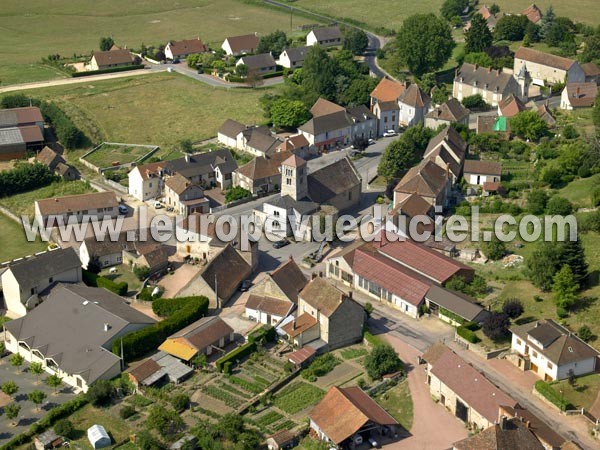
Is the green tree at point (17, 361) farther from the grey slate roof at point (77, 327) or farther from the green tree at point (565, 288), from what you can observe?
the green tree at point (565, 288)

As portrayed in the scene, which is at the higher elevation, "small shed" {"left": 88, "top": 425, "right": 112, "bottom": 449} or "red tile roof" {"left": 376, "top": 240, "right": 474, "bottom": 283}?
"red tile roof" {"left": 376, "top": 240, "right": 474, "bottom": 283}

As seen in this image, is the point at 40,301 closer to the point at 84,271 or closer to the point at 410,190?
the point at 84,271

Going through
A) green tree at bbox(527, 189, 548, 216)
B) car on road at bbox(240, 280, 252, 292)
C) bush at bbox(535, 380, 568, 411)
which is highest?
green tree at bbox(527, 189, 548, 216)

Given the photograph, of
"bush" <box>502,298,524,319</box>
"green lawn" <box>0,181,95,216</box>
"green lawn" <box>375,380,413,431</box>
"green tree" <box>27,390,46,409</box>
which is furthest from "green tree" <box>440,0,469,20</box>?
"green tree" <box>27,390,46,409</box>

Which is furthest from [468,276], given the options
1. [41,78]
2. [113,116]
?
[41,78]

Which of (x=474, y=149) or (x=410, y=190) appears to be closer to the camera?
(x=410, y=190)

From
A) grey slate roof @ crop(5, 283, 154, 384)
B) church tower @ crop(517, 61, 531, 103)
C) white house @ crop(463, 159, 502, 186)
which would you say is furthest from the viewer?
church tower @ crop(517, 61, 531, 103)

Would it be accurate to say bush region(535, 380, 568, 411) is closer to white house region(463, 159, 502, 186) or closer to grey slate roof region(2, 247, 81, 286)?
white house region(463, 159, 502, 186)
